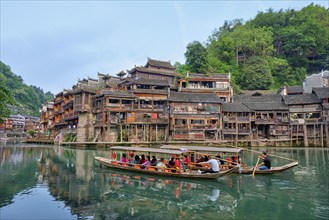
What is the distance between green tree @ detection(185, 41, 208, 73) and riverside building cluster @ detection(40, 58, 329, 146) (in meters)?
14.4

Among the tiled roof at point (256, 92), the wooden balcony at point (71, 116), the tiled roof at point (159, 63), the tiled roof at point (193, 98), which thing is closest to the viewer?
the tiled roof at point (193, 98)

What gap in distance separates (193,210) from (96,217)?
3872 mm

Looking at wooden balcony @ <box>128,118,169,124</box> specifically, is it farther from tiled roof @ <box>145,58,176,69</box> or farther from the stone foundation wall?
tiled roof @ <box>145,58,176,69</box>

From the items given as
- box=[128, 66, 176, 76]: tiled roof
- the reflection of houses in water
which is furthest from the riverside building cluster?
the reflection of houses in water

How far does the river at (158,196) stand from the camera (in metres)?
9.60

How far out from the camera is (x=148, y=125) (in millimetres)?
41375

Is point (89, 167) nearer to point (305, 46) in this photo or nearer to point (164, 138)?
point (164, 138)

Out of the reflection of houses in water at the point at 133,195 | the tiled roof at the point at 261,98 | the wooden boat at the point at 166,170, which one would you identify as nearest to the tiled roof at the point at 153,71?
the tiled roof at the point at 261,98

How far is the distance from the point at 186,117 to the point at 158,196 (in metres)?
30.1

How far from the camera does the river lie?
960cm

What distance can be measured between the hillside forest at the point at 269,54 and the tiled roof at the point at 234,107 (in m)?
10.9

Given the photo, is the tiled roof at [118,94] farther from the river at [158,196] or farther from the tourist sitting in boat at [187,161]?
the tourist sitting in boat at [187,161]

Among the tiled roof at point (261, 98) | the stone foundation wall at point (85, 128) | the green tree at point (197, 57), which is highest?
the green tree at point (197, 57)

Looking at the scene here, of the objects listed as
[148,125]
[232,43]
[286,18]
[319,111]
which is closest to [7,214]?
[148,125]
